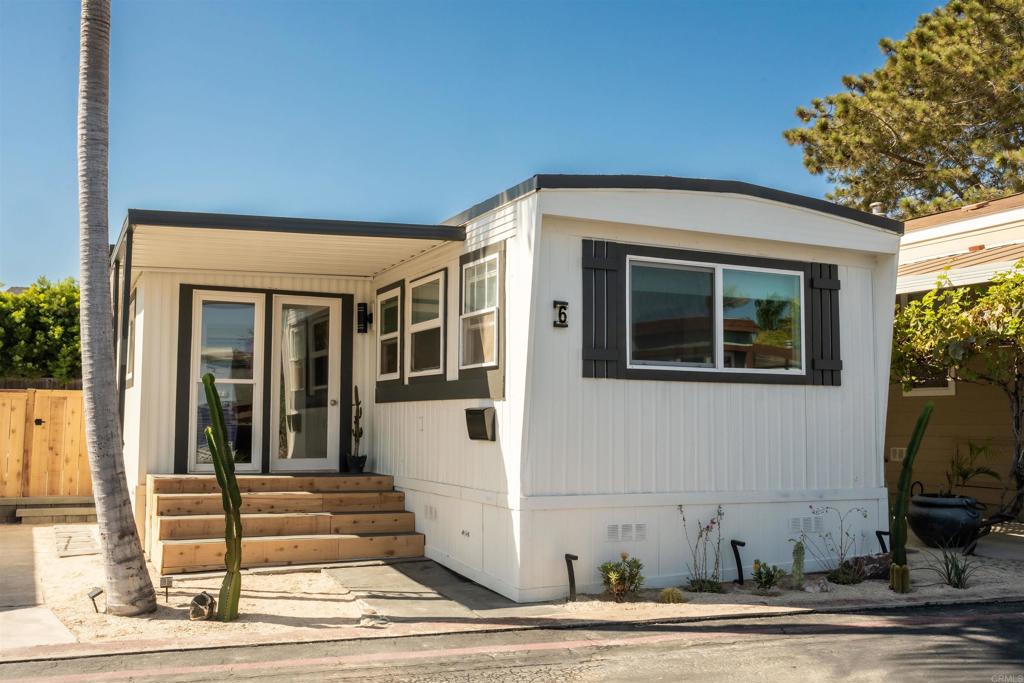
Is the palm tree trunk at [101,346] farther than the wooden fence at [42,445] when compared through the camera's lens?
No

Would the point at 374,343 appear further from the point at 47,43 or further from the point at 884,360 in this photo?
the point at 884,360

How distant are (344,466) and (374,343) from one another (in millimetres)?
1407

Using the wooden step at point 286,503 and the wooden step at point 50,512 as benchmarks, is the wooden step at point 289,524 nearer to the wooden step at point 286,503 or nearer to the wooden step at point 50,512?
the wooden step at point 286,503

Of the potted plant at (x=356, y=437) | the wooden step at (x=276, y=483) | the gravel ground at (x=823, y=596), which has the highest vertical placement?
the potted plant at (x=356, y=437)

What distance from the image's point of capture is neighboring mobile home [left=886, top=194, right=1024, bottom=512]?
10.5 meters

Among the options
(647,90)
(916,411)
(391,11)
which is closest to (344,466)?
(391,11)

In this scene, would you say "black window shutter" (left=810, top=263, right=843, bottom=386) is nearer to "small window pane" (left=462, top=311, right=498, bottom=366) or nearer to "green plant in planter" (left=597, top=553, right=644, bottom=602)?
"green plant in planter" (left=597, top=553, right=644, bottom=602)

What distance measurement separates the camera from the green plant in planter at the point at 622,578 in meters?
6.85

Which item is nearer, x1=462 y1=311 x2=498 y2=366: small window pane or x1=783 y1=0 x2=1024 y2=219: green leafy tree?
x1=462 y1=311 x2=498 y2=366: small window pane

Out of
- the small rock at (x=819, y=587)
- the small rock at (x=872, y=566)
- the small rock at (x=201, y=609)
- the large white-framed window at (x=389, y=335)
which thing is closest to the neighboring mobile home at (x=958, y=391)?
the small rock at (x=872, y=566)

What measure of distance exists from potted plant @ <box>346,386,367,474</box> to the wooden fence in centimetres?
416

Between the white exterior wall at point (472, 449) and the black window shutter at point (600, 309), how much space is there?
23.2 inches

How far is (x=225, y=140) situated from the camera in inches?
477

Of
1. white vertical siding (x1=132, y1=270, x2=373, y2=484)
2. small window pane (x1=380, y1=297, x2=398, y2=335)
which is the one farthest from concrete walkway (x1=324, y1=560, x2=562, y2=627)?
small window pane (x1=380, y1=297, x2=398, y2=335)
